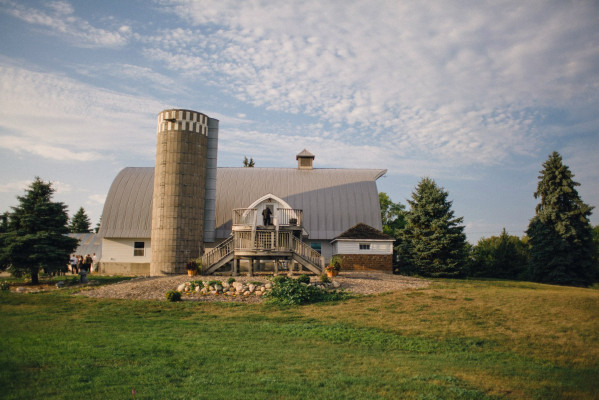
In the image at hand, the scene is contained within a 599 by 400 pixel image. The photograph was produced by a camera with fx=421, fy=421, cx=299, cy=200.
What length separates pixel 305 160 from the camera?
137ft

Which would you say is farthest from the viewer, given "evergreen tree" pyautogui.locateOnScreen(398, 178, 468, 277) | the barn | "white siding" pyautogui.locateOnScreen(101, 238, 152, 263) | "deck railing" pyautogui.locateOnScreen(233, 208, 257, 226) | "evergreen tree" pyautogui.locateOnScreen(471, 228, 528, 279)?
"evergreen tree" pyautogui.locateOnScreen(471, 228, 528, 279)

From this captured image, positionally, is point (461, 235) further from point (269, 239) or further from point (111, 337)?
point (111, 337)

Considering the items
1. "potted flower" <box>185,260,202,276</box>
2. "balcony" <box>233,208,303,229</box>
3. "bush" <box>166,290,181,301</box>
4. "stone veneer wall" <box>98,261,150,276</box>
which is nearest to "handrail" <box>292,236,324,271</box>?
"balcony" <box>233,208,303,229</box>

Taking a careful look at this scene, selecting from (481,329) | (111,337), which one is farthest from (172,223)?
(481,329)

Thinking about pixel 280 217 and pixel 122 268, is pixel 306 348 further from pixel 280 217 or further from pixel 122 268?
pixel 122 268

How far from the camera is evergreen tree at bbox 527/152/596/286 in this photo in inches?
1289

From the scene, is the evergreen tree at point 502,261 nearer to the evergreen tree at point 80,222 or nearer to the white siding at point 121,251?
the white siding at point 121,251

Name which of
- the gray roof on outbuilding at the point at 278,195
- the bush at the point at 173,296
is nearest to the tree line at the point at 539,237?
the gray roof on outbuilding at the point at 278,195

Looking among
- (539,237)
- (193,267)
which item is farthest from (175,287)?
(539,237)

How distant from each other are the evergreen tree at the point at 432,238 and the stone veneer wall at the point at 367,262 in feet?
6.78

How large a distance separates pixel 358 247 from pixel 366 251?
66 cm

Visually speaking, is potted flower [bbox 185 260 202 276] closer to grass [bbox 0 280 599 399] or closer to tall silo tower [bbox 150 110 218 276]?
tall silo tower [bbox 150 110 218 276]

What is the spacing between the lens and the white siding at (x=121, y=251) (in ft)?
111

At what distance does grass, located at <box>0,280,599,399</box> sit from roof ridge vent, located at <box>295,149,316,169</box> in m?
24.8
